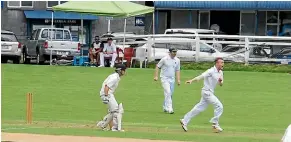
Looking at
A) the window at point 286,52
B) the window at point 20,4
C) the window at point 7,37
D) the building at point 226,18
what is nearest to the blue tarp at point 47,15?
the window at point 20,4

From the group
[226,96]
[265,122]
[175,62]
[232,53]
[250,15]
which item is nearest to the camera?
[265,122]

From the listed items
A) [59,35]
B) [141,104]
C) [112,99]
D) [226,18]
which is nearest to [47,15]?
[226,18]

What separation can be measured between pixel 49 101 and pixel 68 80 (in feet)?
16.6

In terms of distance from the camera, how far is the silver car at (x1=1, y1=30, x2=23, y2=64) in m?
36.7

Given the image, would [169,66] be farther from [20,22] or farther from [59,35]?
A: [20,22]

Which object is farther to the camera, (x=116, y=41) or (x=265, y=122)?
(x=116, y=41)

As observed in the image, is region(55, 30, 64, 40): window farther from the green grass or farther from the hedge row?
the green grass

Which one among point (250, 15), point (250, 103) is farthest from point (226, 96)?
point (250, 15)

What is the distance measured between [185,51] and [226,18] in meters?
15.3

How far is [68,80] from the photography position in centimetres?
2750

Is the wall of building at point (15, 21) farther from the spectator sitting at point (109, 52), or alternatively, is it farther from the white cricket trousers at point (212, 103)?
the white cricket trousers at point (212, 103)

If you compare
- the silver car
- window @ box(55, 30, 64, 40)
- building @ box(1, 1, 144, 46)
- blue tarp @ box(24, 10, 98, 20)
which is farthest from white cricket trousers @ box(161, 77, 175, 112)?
building @ box(1, 1, 144, 46)

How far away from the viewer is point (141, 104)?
73.2 feet

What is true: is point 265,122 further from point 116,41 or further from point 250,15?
point 250,15
